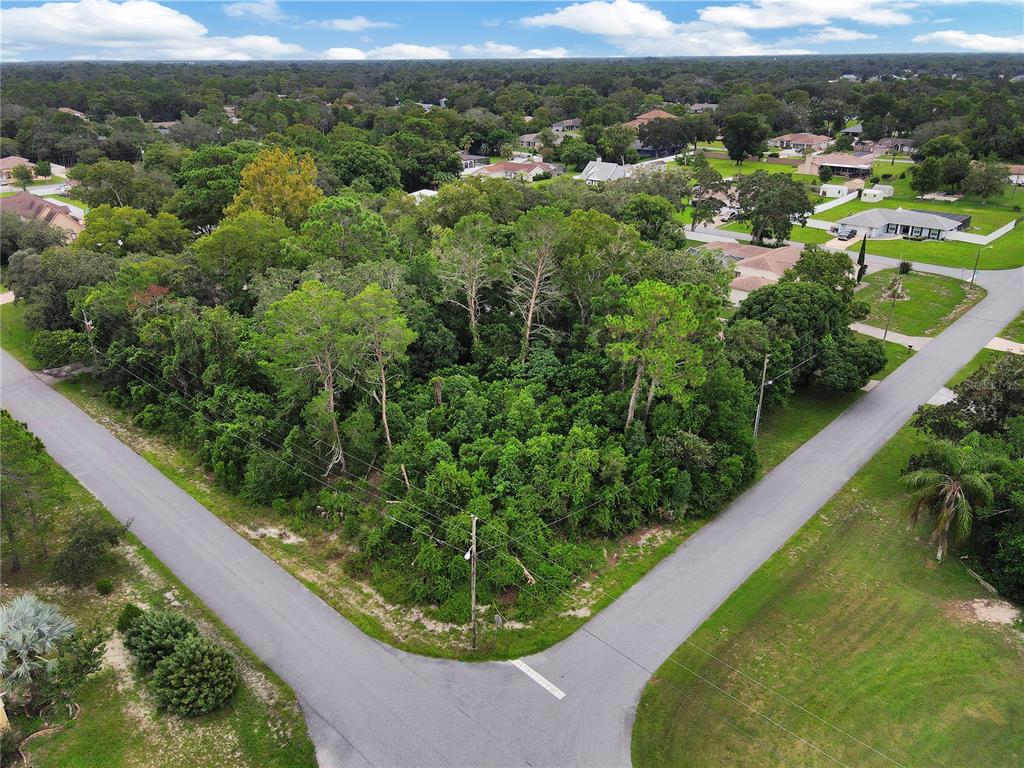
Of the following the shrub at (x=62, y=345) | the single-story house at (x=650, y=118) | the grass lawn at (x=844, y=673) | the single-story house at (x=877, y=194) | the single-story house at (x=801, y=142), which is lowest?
the grass lawn at (x=844, y=673)

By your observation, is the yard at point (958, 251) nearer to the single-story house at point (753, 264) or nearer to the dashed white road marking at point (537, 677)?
the single-story house at point (753, 264)

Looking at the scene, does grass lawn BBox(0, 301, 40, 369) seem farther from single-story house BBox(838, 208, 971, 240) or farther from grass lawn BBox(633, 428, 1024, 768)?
single-story house BBox(838, 208, 971, 240)

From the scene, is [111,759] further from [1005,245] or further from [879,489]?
[1005,245]

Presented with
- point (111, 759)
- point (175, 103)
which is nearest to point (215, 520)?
point (111, 759)

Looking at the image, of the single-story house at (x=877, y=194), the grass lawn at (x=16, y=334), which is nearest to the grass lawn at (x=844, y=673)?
the grass lawn at (x=16, y=334)

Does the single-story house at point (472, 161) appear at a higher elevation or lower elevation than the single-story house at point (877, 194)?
higher

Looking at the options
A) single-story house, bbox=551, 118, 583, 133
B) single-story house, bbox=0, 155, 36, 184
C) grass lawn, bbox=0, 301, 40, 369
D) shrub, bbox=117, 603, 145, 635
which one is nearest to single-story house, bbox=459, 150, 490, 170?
single-story house, bbox=551, 118, 583, 133
